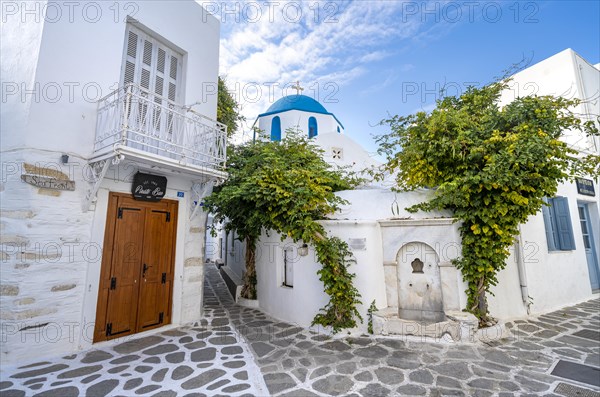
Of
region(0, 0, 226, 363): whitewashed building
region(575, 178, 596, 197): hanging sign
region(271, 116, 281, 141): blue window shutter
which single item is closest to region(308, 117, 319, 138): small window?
region(271, 116, 281, 141): blue window shutter

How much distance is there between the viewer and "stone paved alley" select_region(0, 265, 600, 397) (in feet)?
12.2

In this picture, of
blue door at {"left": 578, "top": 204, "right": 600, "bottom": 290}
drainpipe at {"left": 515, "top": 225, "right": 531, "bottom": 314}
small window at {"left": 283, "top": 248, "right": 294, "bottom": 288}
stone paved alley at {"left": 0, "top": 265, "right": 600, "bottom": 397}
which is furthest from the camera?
blue door at {"left": 578, "top": 204, "right": 600, "bottom": 290}

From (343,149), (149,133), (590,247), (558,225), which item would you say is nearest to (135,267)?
(149,133)

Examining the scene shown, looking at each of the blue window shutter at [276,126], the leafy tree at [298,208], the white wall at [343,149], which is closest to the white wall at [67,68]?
the leafy tree at [298,208]

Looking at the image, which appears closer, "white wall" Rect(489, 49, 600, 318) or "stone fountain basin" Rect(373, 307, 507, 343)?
"stone fountain basin" Rect(373, 307, 507, 343)

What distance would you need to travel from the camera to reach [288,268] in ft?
23.7

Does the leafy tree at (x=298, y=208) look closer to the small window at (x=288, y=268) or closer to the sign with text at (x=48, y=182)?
the small window at (x=288, y=268)

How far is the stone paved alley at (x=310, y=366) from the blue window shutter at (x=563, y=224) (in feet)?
8.96

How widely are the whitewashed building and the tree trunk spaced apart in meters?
2.18

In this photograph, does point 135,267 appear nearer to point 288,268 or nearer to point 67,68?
point 288,268

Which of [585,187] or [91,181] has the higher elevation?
[585,187]

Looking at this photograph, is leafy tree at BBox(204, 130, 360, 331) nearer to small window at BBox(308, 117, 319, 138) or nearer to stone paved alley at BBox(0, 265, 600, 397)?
stone paved alley at BBox(0, 265, 600, 397)

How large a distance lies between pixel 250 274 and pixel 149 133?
5145 millimetres

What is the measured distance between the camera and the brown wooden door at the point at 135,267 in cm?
521
